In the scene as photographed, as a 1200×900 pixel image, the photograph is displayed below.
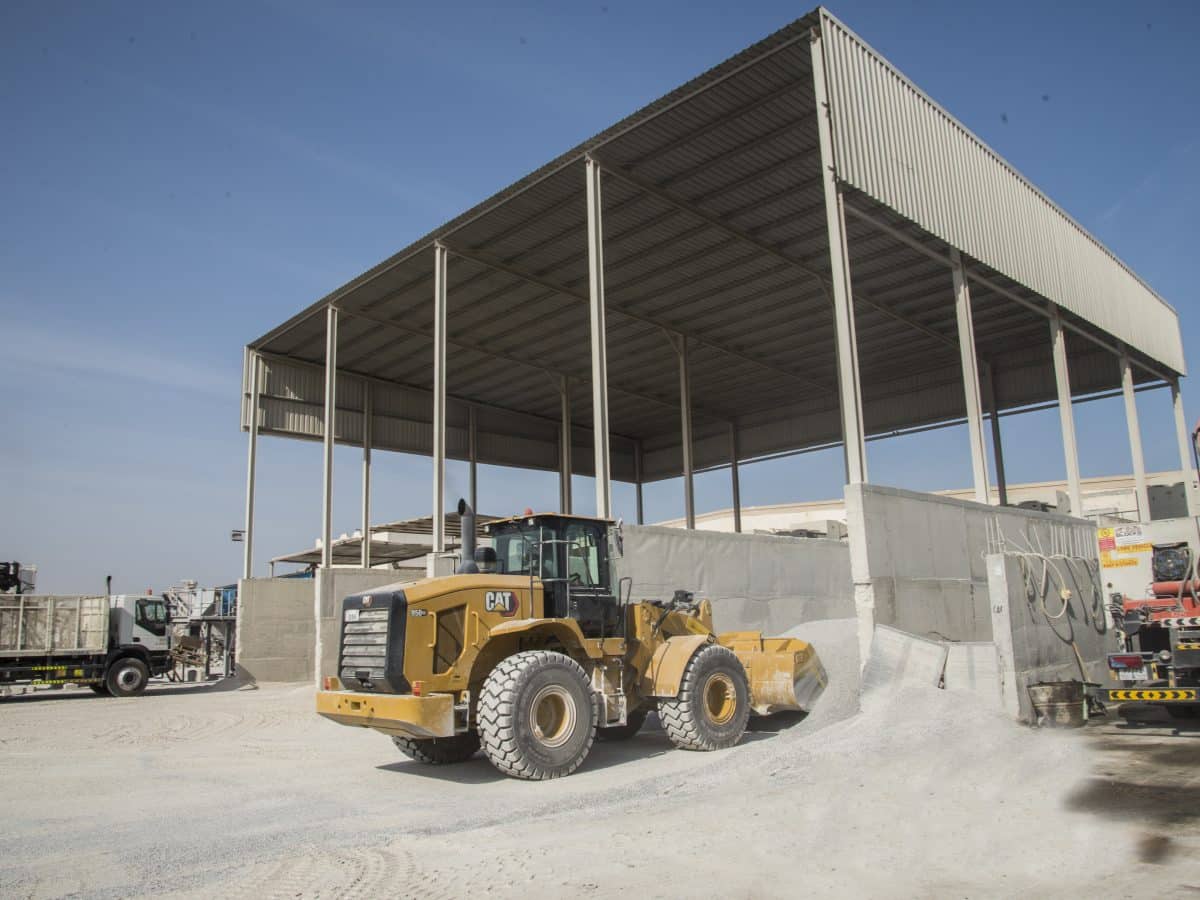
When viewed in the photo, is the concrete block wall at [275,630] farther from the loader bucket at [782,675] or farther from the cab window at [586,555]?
the cab window at [586,555]

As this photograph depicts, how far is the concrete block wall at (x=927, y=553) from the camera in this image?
1218 cm

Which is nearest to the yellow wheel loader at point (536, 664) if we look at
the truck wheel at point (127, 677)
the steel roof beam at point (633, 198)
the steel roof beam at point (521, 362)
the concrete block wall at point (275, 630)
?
the steel roof beam at point (633, 198)

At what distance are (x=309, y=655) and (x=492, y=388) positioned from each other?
37.7 feet

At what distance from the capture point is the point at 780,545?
65.6ft

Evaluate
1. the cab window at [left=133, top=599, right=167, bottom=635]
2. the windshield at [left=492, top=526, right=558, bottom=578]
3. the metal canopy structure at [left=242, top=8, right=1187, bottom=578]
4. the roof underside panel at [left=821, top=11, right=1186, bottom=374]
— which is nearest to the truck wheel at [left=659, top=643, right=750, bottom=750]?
the windshield at [left=492, top=526, right=558, bottom=578]

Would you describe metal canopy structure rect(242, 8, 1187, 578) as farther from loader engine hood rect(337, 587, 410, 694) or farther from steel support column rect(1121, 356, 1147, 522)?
loader engine hood rect(337, 587, 410, 694)

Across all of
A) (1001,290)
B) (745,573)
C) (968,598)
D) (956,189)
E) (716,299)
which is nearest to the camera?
(968,598)

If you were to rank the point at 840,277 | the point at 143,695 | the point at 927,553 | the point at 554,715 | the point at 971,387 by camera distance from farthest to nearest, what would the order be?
the point at 143,695 < the point at 971,387 < the point at 840,277 < the point at 927,553 < the point at 554,715

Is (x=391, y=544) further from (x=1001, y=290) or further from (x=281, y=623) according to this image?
(x=1001, y=290)

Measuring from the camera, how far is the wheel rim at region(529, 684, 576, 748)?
30.0 ft

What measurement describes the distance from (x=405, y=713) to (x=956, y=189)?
1464cm

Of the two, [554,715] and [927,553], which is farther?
[927,553]

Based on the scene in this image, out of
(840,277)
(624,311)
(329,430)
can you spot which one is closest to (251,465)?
(329,430)

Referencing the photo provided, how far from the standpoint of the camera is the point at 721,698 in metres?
11.0
